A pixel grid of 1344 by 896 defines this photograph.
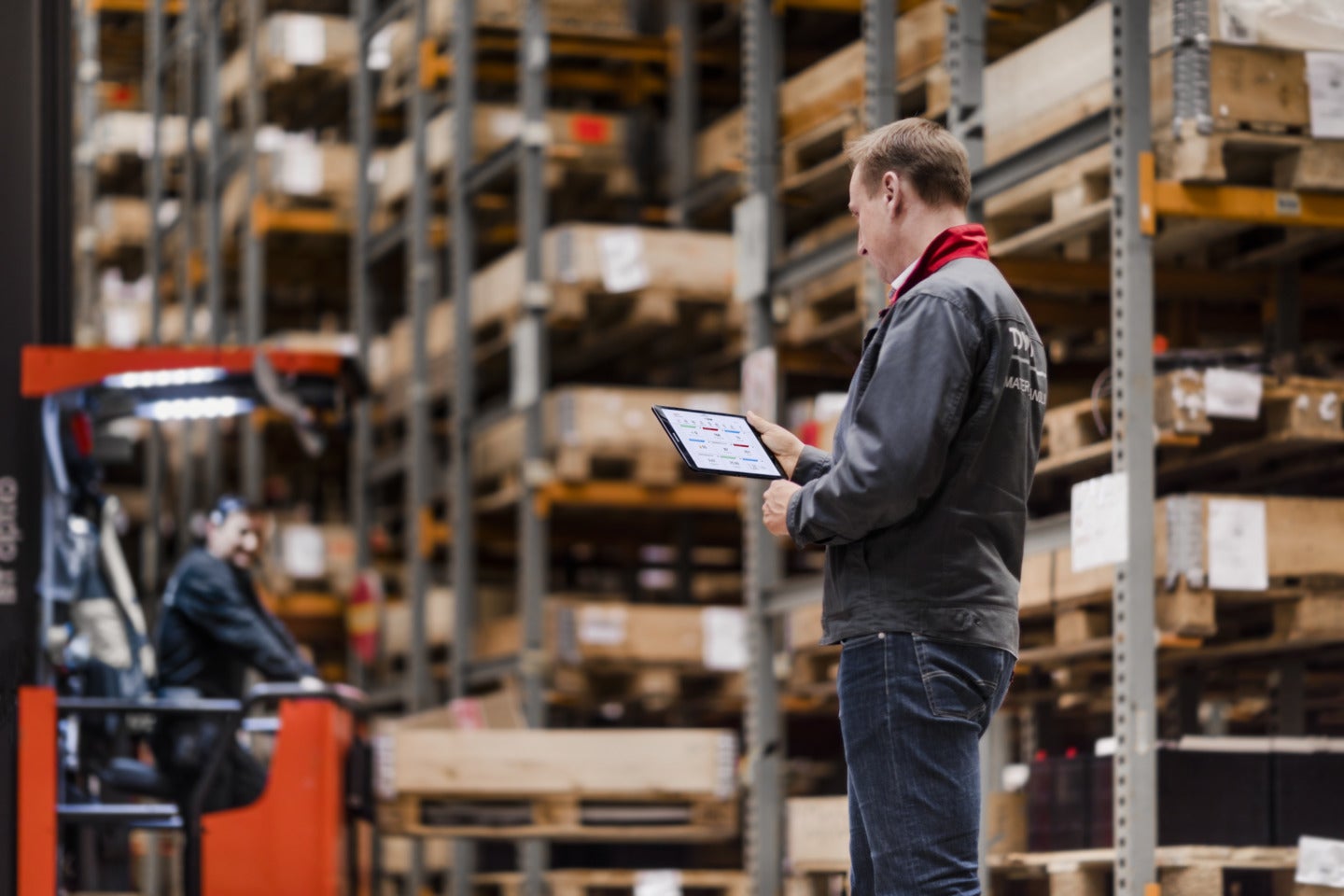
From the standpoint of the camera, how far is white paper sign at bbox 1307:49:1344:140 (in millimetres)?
6375

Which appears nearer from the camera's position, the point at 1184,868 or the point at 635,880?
the point at 1184,868

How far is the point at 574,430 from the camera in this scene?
1024 cm

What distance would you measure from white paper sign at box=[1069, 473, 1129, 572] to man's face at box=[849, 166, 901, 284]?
2478 mm

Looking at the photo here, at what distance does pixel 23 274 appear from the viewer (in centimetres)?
659

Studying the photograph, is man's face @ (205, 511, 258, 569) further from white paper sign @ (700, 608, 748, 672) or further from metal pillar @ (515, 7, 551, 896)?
white paper sign @ (700, 608, 748, 672)

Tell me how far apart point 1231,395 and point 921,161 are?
114 inches

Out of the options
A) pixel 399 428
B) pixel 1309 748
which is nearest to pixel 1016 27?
pixel 1309 748

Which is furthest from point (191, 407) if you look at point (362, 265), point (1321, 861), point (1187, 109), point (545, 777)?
point (362, 265)

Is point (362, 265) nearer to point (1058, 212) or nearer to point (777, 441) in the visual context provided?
point (1058, 212)

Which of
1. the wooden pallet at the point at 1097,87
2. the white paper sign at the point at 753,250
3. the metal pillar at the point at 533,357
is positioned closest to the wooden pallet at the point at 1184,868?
the wooden pallet at the point at 1097,87

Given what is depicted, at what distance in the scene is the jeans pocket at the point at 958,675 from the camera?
3773 mm

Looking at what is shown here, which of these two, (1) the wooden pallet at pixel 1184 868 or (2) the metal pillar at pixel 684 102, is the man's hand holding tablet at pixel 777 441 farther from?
(2) the metal pillar at pixel 684 102

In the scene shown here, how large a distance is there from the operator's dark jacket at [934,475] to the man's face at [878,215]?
0.13 metres

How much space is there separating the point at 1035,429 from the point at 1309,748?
2843mm
